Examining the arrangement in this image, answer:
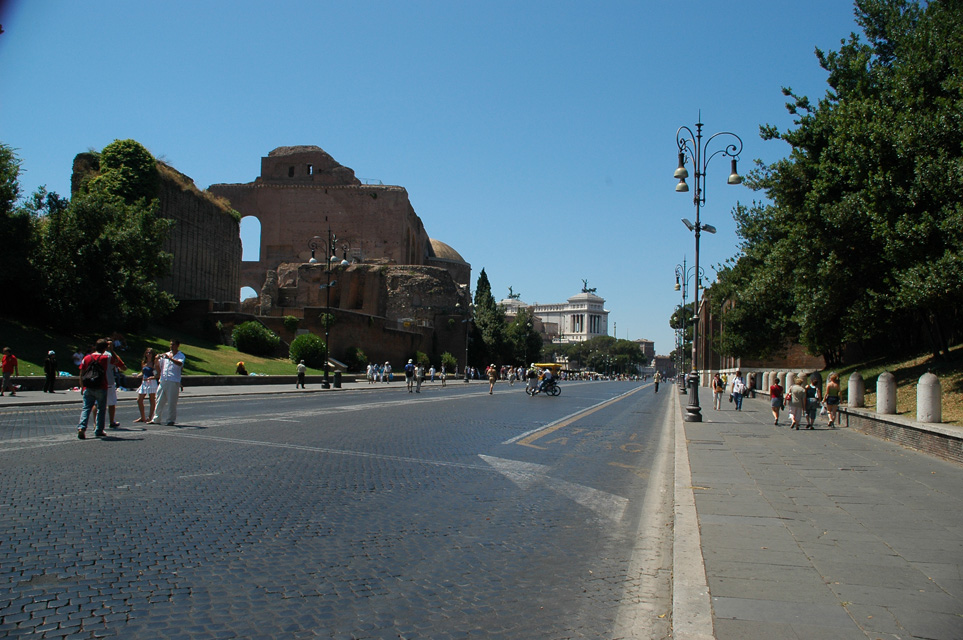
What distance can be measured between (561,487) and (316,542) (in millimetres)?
3595

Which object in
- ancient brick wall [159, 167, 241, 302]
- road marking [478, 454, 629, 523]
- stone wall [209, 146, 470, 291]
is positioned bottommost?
road marking [478, 454, 629, 523]

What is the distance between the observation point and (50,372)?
885 inches

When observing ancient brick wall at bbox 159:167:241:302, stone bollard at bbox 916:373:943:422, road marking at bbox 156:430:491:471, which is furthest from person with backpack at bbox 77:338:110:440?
ancient brick wall at bbox 159:167:241:302

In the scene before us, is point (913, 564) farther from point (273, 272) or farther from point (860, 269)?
point (273, 272)

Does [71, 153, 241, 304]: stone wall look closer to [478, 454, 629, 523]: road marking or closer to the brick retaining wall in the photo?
the brick retaining wall

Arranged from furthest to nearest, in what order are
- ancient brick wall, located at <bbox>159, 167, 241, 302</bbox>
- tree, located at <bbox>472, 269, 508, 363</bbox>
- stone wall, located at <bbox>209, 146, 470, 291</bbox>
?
tree, located at <bbox>472, 269, 508, 363</bbox> → stone wall, located at <bbox>209, 146, 470, 291</bbox> → ancient brick wall, located at <bbox>159, 167, 241, 302</bbox>

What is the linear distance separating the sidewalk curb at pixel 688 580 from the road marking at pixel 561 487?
0.59 metres

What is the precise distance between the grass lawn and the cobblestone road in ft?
68.8

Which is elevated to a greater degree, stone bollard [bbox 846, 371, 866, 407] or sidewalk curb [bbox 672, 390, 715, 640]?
stone bollard [bbox 846, 371, 866, 407]

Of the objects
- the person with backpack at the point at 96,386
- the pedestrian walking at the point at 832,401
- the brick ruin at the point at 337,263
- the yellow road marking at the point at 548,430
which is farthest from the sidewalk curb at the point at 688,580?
the brick ruin at the point at 337,263

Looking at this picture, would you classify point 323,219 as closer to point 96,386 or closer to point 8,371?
point 8,371

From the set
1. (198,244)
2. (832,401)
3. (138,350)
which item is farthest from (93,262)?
(832,401)

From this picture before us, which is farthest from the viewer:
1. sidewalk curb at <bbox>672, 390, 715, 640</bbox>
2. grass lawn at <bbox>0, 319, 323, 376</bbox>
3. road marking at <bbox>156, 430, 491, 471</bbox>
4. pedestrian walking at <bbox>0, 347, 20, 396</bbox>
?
grass lawn at <bbox>0, 319, 323, 376</bbox>

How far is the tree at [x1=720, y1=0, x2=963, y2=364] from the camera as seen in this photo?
17.4m
